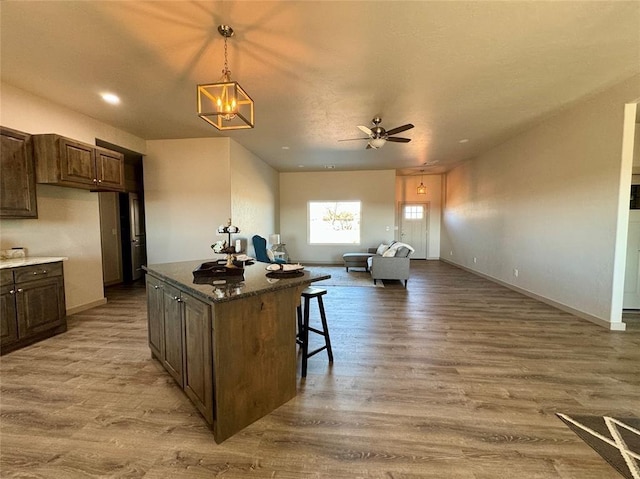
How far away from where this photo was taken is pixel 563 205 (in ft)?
13.1

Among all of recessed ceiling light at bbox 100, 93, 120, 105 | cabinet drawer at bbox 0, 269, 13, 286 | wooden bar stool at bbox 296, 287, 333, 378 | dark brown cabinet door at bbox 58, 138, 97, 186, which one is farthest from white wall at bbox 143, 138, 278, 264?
wooden bar stool at bbox 296, 287, 333, 378

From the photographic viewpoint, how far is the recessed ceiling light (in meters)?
3.37

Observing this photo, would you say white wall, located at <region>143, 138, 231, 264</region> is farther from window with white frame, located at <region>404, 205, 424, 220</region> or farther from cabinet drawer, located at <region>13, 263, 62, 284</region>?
window with white frame, located at <region>404, 205, 424, 220</region>

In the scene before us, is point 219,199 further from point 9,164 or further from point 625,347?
point 625,347

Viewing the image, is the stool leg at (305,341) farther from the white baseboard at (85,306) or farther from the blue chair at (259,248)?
the white baseboard at (85,306)

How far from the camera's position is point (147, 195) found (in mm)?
5266

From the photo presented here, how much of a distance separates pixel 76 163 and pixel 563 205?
6819mm

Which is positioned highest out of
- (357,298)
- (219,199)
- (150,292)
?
(219,199)

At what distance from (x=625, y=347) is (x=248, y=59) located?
4.89 meters

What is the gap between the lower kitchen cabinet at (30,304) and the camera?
8.87 ft

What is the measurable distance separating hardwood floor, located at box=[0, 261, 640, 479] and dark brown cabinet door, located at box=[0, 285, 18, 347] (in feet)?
0.54

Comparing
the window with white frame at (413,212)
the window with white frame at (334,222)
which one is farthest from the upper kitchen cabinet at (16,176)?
the window with white frame at (413,212)

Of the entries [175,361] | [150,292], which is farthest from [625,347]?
[150,292]

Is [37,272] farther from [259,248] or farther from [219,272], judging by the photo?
[259,248]
